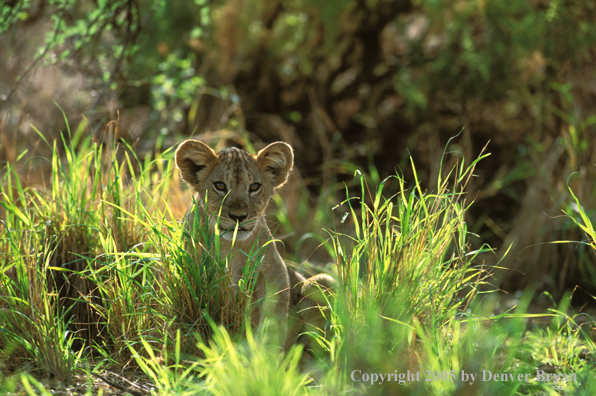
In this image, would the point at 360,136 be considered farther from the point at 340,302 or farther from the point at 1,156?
the point at 340,302

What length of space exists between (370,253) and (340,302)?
0.43 meters

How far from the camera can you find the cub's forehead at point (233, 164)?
3.82m

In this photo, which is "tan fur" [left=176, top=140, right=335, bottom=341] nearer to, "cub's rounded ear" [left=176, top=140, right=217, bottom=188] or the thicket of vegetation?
"cub's rounded ear" [left=176, top=140, right=217, bottom=188]

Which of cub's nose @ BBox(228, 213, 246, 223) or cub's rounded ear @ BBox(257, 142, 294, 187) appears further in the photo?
cub's rounded ear @ BBox(257, 142, 294, 187)

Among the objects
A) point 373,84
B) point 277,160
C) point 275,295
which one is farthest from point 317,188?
point 275,295

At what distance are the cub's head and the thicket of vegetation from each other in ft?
1.12

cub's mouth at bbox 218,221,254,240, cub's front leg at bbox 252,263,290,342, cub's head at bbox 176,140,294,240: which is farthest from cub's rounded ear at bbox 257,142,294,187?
cub's front leg at bbox 252,263,290,342

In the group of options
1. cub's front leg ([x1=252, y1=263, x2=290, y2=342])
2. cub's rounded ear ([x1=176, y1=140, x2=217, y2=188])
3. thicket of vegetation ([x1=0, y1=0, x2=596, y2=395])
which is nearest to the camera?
thicket of vegetation ([x1=0, y1=0, x2=596, y2=395])

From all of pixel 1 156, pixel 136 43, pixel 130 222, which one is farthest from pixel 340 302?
pixel 1 156

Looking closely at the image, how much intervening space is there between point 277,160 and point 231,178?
39 centimetres

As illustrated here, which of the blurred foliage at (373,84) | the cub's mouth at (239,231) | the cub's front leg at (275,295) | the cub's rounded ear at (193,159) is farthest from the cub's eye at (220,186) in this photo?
the blurred foliage at (373,84)

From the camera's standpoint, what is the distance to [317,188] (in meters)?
9.25

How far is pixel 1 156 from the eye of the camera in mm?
6199

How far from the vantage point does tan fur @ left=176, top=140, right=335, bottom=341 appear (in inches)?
144
